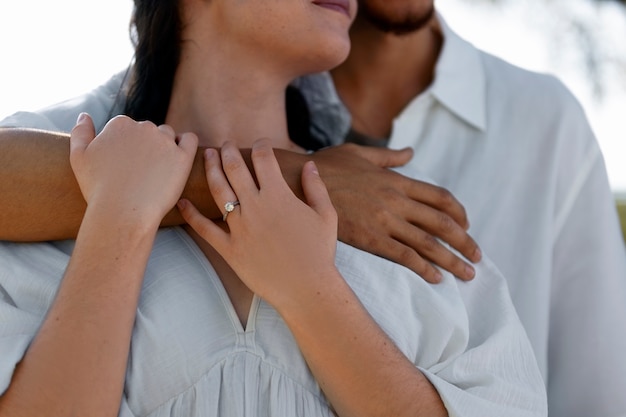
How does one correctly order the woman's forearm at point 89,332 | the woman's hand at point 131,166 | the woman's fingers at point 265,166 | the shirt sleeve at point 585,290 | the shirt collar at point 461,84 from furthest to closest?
the shirt collar at point 461,84
the shirt sleeve at point 585,290
the woman's fingers at point 265,166
the woman's hand at point 131,166
the woman's forearm at point 89,332

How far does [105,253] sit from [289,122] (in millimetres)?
964

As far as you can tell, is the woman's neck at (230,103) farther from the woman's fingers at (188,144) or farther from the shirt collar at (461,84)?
the shirt collar at (461,84)

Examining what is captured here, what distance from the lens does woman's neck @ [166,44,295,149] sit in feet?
8.06

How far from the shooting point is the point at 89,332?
1.86m

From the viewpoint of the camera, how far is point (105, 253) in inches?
75.4

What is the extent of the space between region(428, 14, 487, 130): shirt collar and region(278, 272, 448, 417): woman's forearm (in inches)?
47.1

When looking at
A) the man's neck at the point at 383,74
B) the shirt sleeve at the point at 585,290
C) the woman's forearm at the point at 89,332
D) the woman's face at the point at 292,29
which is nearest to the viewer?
the woman's forearm at the point at 89,332

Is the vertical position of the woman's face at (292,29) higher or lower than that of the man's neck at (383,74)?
higher

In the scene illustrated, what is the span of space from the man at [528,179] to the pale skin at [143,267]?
76 centimetres

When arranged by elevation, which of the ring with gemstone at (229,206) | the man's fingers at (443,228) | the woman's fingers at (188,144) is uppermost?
the woman's fingers at (188,144)

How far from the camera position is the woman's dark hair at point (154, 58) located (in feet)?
8.43

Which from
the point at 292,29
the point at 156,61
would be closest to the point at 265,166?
the point at 292,29

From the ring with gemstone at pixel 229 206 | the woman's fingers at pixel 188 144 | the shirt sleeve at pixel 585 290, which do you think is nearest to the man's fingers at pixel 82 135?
the woman's fingers at pixel 188 144

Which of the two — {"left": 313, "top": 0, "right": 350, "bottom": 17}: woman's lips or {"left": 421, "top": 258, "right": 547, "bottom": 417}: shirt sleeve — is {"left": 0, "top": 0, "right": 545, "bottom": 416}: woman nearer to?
{"left": 421, "top": 258, "right": 547, "bottom": 417}: shirt sleeve
